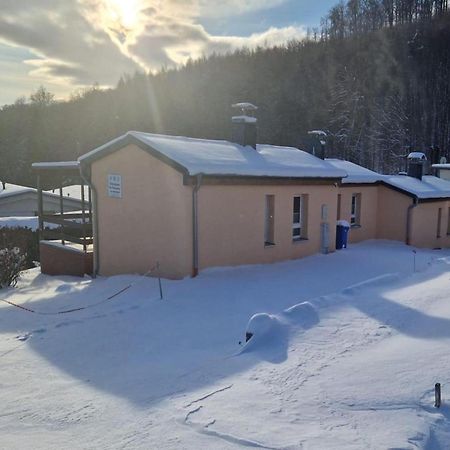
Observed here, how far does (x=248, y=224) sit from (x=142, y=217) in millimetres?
2711

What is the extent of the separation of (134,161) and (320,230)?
6.16 metres

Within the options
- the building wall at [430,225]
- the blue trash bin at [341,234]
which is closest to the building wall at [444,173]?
the building wall at [430,225]

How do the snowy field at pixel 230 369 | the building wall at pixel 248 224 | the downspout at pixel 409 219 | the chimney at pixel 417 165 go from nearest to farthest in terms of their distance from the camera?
the snowy field at pixel 230 369 → the building wall at pixel 248 224 → the downspout at pixel 409 219 → the chimney at pixel 417 165

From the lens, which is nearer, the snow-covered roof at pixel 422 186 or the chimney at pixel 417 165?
the snow-covered roof at pixel 422 186

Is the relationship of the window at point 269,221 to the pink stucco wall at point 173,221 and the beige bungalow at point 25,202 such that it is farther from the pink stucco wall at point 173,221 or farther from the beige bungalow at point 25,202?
the beige bungalow at point 25,202

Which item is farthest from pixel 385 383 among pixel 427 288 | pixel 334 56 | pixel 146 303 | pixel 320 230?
pixel 334 56

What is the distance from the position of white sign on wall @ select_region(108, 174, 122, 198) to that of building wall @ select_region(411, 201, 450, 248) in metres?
12.4

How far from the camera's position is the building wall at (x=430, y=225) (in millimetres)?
19234

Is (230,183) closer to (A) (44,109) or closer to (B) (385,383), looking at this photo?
(B) (385,383)

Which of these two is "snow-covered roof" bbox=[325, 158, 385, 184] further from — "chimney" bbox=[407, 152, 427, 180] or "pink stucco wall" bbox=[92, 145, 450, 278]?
"chimney" bbox=[407, 152, 427, 180]

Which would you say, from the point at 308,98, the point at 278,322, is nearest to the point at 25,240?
the point at 278,322

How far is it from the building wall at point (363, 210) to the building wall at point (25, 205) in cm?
1903

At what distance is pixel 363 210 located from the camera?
19.2 m

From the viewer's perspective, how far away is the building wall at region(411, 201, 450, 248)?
19.2 m
